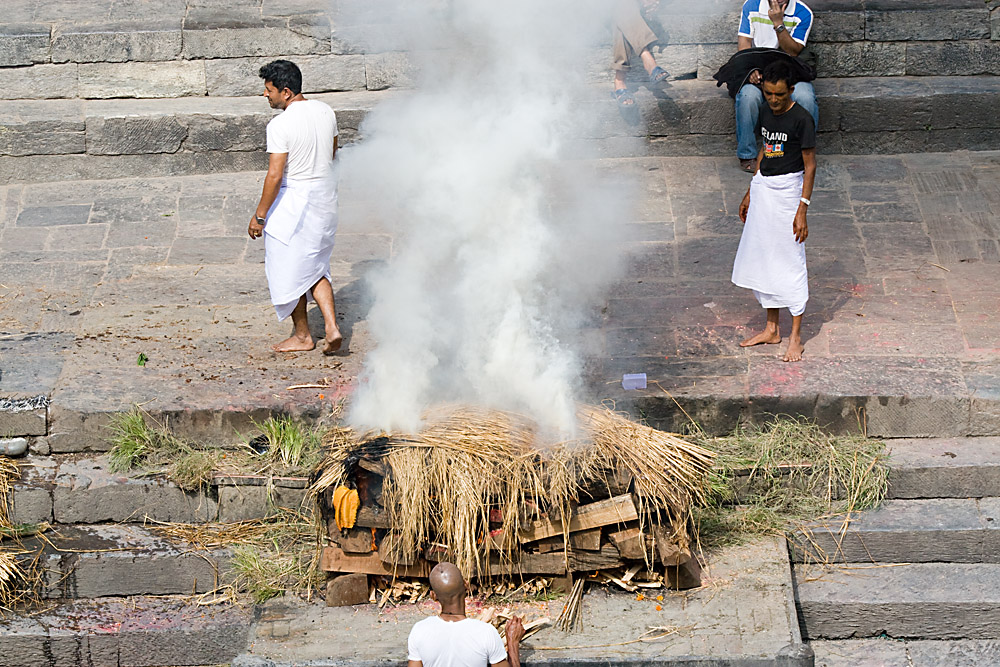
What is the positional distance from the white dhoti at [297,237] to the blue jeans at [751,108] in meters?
3.34

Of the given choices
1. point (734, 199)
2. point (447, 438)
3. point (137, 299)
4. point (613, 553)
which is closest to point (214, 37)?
point (137, 299)

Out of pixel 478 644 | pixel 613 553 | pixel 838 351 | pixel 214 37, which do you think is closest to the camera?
pixel 478 644

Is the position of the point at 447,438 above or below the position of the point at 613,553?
above

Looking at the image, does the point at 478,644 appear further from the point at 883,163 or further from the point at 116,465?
the point at 883,163

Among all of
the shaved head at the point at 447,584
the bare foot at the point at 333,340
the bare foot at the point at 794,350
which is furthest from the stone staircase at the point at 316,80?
the shaved head at the point at 447,584

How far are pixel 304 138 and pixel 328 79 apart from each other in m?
3.05

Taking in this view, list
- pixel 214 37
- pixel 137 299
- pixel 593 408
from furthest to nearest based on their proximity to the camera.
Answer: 1. pixel 214 37
2. pixel 137 299
3. pixel 593 408

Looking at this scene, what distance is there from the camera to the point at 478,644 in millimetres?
4352

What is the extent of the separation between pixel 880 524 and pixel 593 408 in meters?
1.52

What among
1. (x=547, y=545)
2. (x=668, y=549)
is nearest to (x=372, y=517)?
(x=547, y=545)

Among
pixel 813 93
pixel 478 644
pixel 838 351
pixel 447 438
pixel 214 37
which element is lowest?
pixel 478 644

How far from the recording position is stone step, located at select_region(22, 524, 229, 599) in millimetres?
5766

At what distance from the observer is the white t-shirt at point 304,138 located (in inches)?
246

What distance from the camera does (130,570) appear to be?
5785 millimetres
